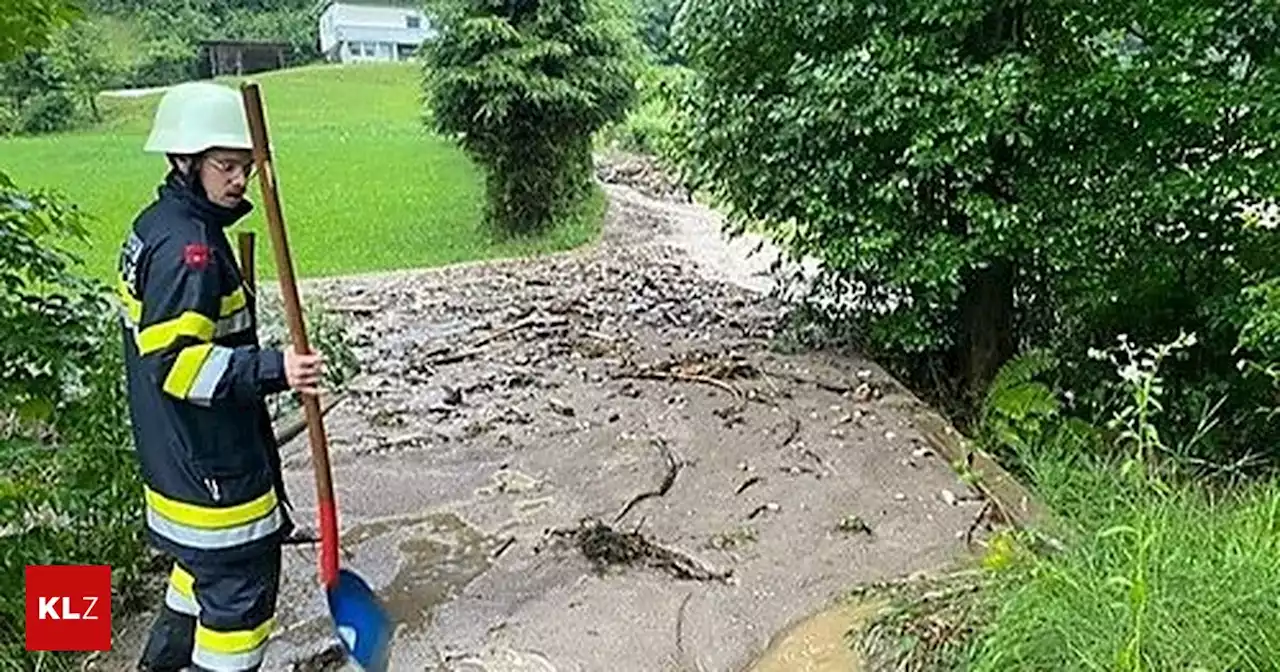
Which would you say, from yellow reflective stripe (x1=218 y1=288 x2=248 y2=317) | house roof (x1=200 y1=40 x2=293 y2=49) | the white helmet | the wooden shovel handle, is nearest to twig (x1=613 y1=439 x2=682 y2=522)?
the wooden shovel handle

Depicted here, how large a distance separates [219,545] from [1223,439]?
456 cm

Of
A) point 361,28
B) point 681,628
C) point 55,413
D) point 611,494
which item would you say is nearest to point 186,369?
point 55,413

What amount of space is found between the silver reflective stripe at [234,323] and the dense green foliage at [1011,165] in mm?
3018

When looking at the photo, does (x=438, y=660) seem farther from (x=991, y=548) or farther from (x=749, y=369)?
(x=749, y=369)

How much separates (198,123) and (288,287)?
34 cm

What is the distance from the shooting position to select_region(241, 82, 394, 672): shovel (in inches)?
80.4

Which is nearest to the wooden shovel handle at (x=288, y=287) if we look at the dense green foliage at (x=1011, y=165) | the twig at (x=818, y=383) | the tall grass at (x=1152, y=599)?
the tall grass at (x=1152, y=599)

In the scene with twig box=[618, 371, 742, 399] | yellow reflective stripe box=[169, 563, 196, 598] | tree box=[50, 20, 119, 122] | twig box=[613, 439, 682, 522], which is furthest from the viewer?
tree box=[50, 20, 119, 122]

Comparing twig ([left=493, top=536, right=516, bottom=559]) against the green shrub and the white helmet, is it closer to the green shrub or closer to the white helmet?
the white helmet

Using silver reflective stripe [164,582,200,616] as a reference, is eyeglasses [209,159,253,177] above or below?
above

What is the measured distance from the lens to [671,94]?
5891mm

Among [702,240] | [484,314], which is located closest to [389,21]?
[702,240]

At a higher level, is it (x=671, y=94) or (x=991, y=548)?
(x=671, y=94)

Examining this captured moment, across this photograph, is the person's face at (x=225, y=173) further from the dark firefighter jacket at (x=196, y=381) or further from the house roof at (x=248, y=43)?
the house roof at (x=248, y=43)
